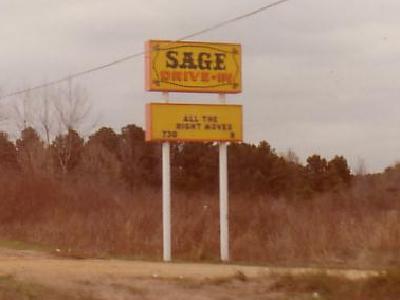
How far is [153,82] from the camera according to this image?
23.2 meters

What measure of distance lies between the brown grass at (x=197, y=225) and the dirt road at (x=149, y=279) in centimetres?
442

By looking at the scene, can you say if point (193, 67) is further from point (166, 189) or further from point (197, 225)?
point (197, 225)

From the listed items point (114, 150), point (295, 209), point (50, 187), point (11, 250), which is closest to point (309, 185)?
point (114, 150)

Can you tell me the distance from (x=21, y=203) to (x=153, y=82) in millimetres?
18200

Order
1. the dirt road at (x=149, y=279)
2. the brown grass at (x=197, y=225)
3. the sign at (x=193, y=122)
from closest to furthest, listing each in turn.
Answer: the dirt road at (x=149, y=279), the sign at (x=193, y=122), the brown grass at (x=197, y=225)

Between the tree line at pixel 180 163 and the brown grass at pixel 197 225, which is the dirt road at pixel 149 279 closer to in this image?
the brown grass at pixel 197 225

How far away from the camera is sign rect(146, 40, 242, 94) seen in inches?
918

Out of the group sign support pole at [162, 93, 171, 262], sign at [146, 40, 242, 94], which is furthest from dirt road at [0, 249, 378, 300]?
sign at [146, 40, 242, 94]

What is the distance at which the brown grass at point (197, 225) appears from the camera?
1016 inches

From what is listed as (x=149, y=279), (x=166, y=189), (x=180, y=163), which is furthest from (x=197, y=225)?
(x=180, y=163)

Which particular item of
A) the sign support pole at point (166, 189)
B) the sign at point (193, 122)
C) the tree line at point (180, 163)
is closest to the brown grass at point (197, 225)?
the sign support pole at point (166, 189)

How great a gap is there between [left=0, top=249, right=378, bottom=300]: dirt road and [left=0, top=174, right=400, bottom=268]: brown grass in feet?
14.5

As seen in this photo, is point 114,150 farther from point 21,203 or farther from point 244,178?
point 21,203

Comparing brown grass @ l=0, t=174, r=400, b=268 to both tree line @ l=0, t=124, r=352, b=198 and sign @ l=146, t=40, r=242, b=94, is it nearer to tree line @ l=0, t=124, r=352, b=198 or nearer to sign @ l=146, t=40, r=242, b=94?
sign @ l=146, t=40, r=242, b=94
